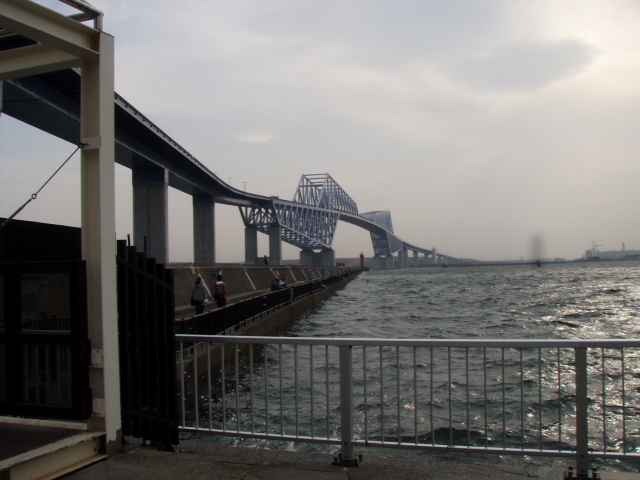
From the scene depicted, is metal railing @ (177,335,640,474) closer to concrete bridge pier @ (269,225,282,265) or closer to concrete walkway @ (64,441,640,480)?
concrete walkway @ (64,441,640,480)

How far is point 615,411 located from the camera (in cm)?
859

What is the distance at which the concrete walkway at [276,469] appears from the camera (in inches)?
159

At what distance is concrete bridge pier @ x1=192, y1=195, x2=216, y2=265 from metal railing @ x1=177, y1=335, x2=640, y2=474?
160 ft

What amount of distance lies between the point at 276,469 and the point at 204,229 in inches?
2413

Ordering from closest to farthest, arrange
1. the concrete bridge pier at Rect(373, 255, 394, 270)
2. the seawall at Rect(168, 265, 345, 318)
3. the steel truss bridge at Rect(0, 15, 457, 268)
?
the seawall at Rect(168, 265, 345, 318) < the steel truss bridge at Rect(0, 15, 457, 268) < the concrete bridge pier at Rect(373, 255, 394, 270)

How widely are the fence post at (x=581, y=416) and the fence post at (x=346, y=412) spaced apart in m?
1.70

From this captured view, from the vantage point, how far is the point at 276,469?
4199 mm

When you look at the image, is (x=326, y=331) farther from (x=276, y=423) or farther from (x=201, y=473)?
(x=201, y=473)

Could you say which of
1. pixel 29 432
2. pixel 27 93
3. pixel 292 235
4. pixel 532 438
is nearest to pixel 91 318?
pixel 29 432

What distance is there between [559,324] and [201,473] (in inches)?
832

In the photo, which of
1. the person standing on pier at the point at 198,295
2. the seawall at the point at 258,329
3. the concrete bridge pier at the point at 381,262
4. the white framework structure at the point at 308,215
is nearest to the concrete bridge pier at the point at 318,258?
the white framework structure at the point at 308,215

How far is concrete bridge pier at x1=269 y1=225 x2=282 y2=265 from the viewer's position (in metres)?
96.4

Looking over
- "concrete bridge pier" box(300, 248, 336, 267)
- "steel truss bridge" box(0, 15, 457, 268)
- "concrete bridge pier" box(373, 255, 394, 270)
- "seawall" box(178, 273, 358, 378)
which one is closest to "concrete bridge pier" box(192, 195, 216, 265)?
"steel truss bridge" box(0, 15, 457, 268)

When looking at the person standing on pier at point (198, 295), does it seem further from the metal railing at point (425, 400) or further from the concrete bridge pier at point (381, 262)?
the concrete bridge pier at point (381, 262)
